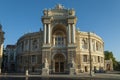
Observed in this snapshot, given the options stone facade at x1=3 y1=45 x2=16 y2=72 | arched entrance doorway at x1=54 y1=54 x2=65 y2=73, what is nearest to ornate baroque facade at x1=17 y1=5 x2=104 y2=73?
arched entrance doorway at x1=54 y1=54 x2=65 y2=73

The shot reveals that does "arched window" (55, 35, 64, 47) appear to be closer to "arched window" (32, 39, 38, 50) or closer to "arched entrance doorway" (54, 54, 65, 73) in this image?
"arched entrance doorway" (54, 54, 65, 73)

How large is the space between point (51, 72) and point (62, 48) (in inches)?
276

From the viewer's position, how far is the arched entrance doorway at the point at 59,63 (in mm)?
58344

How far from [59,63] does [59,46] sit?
466 centimetres

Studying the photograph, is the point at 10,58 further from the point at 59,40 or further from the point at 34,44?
the point at 59,40

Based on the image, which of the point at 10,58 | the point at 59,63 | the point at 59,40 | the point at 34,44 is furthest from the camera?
the point at 10,58

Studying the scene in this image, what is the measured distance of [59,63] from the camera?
191 ft

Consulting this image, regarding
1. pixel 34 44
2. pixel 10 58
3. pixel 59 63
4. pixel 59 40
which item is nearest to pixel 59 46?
pixel 59 40

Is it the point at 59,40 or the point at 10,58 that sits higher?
the point at 59,40

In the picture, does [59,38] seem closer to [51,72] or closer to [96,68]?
[51,72]

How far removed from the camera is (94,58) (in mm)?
66750

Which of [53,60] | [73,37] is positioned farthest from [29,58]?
[73,37]

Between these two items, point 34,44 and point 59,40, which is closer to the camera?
point 59,40

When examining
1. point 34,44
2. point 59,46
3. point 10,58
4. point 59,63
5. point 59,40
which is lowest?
point 59,63
